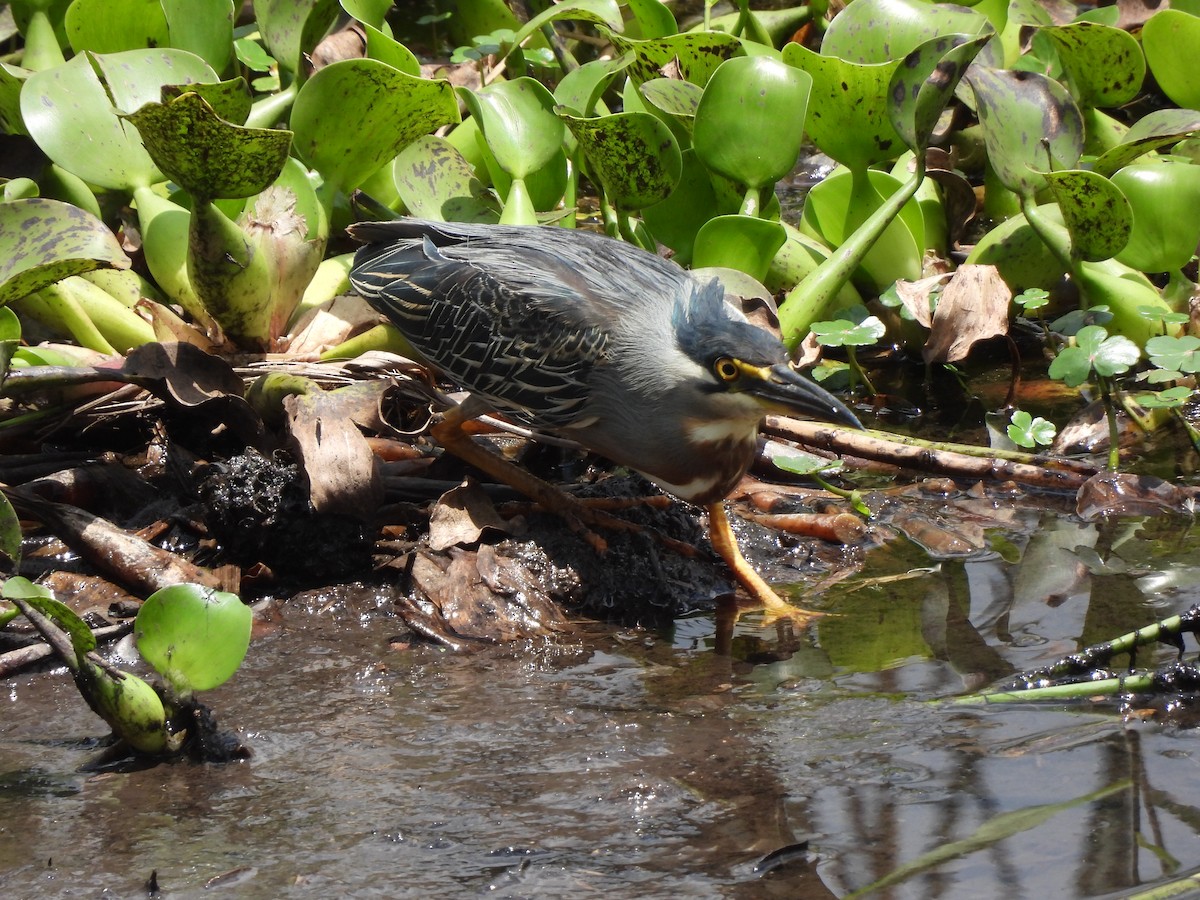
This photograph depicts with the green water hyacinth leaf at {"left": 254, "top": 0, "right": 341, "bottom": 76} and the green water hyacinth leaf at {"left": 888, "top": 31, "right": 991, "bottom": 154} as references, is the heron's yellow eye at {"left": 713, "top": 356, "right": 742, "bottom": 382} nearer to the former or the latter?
the green water hyacinth leaf at {"left": 888, "top": 31, "right": 991, "bottom": 154}

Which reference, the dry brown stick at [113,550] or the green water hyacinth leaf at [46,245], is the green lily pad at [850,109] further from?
the dry brown stick at [113,550]

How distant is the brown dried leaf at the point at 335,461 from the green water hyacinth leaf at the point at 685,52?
7.54 ft

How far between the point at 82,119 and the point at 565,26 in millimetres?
3387

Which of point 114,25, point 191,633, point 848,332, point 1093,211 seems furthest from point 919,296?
point 114,25

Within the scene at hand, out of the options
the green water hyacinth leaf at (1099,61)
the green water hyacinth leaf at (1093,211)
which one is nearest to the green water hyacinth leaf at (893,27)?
the green water hyacinth leaf at (1099,61)

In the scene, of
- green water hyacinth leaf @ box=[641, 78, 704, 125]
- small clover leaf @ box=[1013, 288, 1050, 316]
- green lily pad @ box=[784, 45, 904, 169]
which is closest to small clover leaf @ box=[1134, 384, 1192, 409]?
small clover leaf @ box=[1013, 288, 1050, 316]

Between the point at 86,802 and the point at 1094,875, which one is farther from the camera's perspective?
the point at 86,802

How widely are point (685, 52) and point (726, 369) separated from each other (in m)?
2.35

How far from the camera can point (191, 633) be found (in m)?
2.99

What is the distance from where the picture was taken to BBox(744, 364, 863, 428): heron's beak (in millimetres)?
4055

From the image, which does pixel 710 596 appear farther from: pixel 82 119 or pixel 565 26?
pixel 565 26

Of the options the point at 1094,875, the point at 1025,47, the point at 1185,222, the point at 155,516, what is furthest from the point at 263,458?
the point at 1025,47

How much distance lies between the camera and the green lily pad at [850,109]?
542cm

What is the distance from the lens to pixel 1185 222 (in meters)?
5.25
